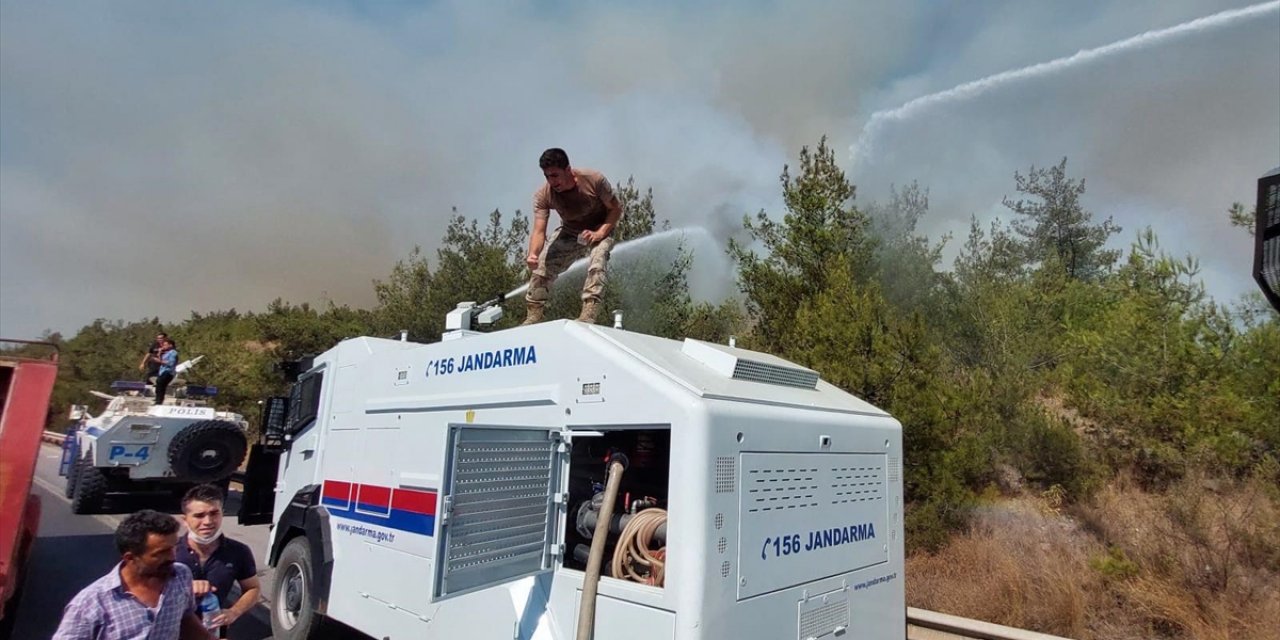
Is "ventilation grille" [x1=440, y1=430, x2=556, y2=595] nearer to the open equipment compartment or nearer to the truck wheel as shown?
the open equipment compartment

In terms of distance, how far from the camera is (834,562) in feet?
13.5

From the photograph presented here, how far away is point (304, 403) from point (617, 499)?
4298 mm

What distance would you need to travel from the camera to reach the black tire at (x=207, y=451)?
12.0 meters

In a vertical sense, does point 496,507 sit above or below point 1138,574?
above

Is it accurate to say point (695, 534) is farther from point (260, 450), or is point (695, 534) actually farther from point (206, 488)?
point (260, 450)

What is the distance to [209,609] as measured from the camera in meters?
3.59

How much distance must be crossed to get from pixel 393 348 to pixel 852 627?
392 centimetres

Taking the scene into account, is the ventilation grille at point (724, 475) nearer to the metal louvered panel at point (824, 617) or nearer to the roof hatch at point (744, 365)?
the roof hatch at point (744, 365)

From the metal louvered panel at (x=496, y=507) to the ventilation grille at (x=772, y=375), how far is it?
1118mm

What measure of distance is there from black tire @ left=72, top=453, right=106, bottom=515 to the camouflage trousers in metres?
11.7

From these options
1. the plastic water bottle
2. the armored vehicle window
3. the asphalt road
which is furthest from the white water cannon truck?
the asphalt road

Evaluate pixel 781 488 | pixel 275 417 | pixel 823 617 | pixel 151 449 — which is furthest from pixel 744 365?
pixel 151 449

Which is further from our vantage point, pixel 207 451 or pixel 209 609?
pixel 207 451

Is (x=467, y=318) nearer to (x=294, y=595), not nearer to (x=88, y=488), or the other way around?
(x=294, y=595)
